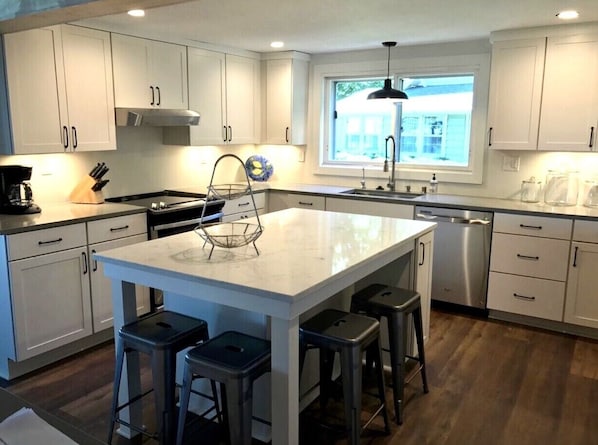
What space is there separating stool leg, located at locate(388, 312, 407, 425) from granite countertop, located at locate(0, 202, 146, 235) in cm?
199

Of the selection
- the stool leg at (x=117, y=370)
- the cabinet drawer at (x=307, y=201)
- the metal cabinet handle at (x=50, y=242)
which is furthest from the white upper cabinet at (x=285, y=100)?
the stool leg at (x=117, y=370)

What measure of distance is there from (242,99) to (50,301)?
9.03 feet

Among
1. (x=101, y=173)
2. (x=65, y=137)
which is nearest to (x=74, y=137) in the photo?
(x=65, y=137)

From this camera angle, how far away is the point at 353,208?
4543mm

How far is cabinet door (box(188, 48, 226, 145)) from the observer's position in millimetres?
4527

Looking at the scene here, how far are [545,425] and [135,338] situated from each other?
2069 millimetres

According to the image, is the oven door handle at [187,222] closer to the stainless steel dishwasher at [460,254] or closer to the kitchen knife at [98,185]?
the kitchen knife at [98,185]

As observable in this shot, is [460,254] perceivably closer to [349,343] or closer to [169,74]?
[349,343]

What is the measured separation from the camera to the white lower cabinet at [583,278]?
11.7ft

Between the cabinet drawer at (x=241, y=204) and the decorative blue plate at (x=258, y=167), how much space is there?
37cm

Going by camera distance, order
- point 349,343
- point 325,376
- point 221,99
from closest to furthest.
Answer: point 349,343 → point 325,376 → point 221,99

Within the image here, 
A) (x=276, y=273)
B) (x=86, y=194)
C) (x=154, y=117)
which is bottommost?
(x=276, y=273)

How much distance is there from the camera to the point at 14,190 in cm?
334

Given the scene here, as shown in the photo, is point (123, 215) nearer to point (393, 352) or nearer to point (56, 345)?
point (56, 345)
